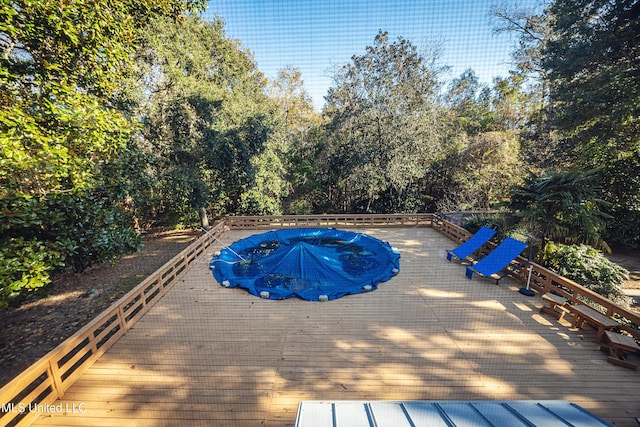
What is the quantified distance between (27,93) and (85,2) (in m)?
1.15

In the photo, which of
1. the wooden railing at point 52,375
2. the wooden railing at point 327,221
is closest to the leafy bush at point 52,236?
the wooden railing at point 52,375

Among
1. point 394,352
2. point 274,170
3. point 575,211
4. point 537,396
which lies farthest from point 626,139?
point 274,170

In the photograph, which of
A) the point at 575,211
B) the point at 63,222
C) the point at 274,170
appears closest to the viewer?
the point at 63,222

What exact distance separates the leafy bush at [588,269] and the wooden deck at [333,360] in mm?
1397

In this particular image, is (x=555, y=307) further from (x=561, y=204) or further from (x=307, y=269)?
(x=307, y=269)

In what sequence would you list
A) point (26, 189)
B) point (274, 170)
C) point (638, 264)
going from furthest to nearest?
point (274, 170), point (638, 264), point (26, 189)

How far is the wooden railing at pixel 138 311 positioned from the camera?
206cm

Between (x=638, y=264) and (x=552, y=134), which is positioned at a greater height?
(x=552, y=134)

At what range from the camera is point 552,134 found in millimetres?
8477

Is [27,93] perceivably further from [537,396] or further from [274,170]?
[274,170]

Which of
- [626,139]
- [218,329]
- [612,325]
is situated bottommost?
[218,329]

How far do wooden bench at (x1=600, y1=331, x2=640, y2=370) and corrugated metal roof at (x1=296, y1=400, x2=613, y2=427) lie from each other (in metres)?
1.84

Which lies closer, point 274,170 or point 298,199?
point 274,170

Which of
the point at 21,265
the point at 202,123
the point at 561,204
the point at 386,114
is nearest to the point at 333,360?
the point at 21,265
